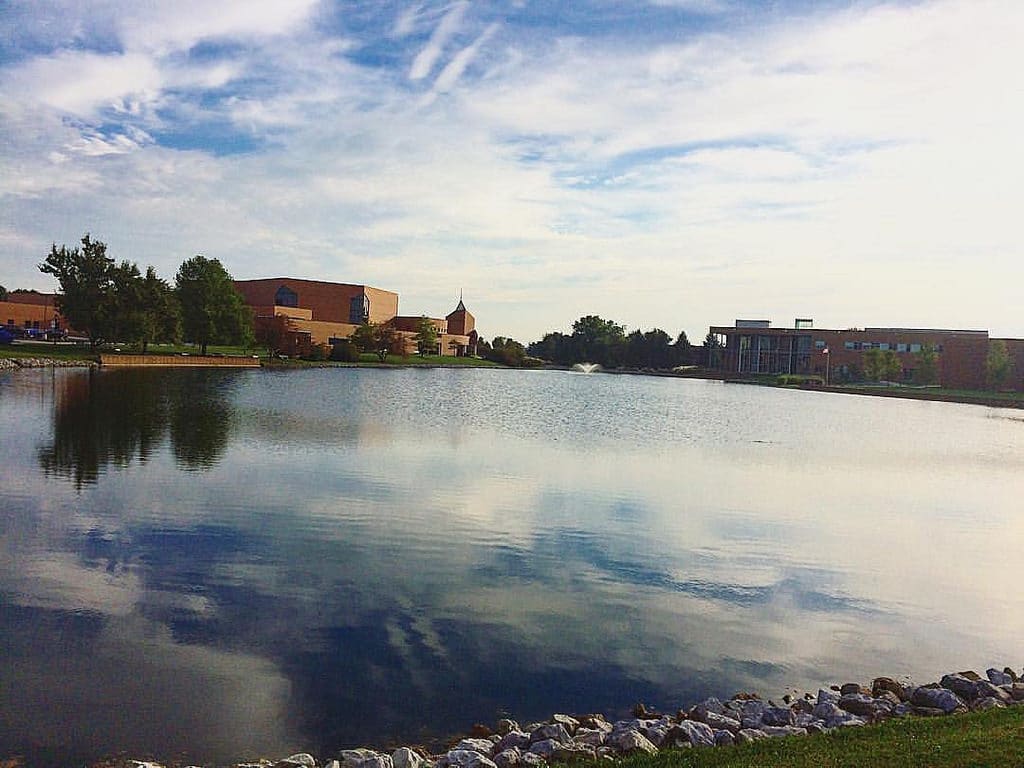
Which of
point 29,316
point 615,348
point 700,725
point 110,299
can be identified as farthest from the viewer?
point 615,348

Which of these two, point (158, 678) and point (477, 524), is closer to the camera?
point (158, 678)

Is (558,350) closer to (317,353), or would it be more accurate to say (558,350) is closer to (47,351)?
(317,353)

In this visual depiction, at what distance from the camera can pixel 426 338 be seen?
150625 mm

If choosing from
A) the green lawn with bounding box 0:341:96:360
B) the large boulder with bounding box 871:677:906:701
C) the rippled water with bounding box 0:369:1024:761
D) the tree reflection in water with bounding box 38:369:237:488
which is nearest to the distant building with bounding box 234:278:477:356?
the green lawn with bounding box 0:341:96:360

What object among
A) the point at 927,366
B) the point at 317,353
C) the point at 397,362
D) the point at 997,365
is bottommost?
the point at 397,362

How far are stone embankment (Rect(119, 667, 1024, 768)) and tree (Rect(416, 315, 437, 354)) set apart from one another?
469ft

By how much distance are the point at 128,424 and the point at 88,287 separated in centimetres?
5078

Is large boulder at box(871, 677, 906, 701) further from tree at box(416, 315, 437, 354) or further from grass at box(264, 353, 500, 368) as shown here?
tree at box(416, 315, 437, 354)

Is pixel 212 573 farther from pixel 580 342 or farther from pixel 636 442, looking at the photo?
pixel 580 342

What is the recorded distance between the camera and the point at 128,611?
35.0 feet

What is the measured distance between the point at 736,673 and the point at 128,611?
25.3 feet

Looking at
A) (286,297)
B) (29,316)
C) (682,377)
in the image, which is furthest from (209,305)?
(682,377)

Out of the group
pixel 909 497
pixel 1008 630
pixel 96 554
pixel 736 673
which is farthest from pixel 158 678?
pixel 909 497

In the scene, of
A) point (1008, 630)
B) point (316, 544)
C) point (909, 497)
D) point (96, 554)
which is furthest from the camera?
point (909, 497)
